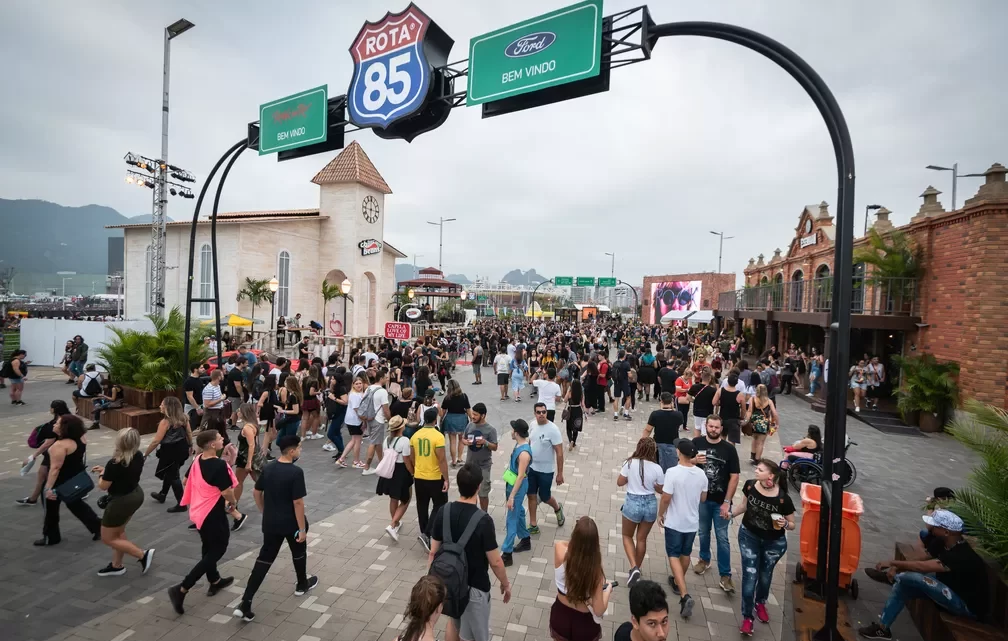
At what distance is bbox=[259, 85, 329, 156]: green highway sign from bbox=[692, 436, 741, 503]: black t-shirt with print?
301 inches

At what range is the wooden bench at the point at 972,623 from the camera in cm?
366

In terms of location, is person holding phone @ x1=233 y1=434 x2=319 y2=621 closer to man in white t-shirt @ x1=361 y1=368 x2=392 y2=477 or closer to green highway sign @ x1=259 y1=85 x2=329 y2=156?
man in white t-shirt @ x1=361 y1=368 x2=392 y2=477

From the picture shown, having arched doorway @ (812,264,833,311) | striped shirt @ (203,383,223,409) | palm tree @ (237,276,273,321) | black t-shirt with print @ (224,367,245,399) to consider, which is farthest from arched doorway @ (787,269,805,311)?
palm tree @ (237,276,273,321)

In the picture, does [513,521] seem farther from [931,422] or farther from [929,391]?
[931,422]

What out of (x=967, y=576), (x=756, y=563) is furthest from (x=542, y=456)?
(x=967, y=576)

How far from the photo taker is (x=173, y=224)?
25.5 meters

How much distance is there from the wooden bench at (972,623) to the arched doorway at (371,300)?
2787 cm

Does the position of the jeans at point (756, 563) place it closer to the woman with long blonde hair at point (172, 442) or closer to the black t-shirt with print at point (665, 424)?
the black t-shirt with print at point (665, 424)

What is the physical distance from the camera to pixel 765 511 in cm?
418

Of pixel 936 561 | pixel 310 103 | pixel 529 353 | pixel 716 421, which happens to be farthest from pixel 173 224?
pixel 936 561

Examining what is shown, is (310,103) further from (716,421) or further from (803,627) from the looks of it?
(803,627)

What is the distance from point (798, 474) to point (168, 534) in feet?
29.1

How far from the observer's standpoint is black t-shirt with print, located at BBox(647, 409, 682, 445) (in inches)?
253

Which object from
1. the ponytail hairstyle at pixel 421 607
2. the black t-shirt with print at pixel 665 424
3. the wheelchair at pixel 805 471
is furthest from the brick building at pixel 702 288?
the ponytail hairstyle at pixel 421 607
